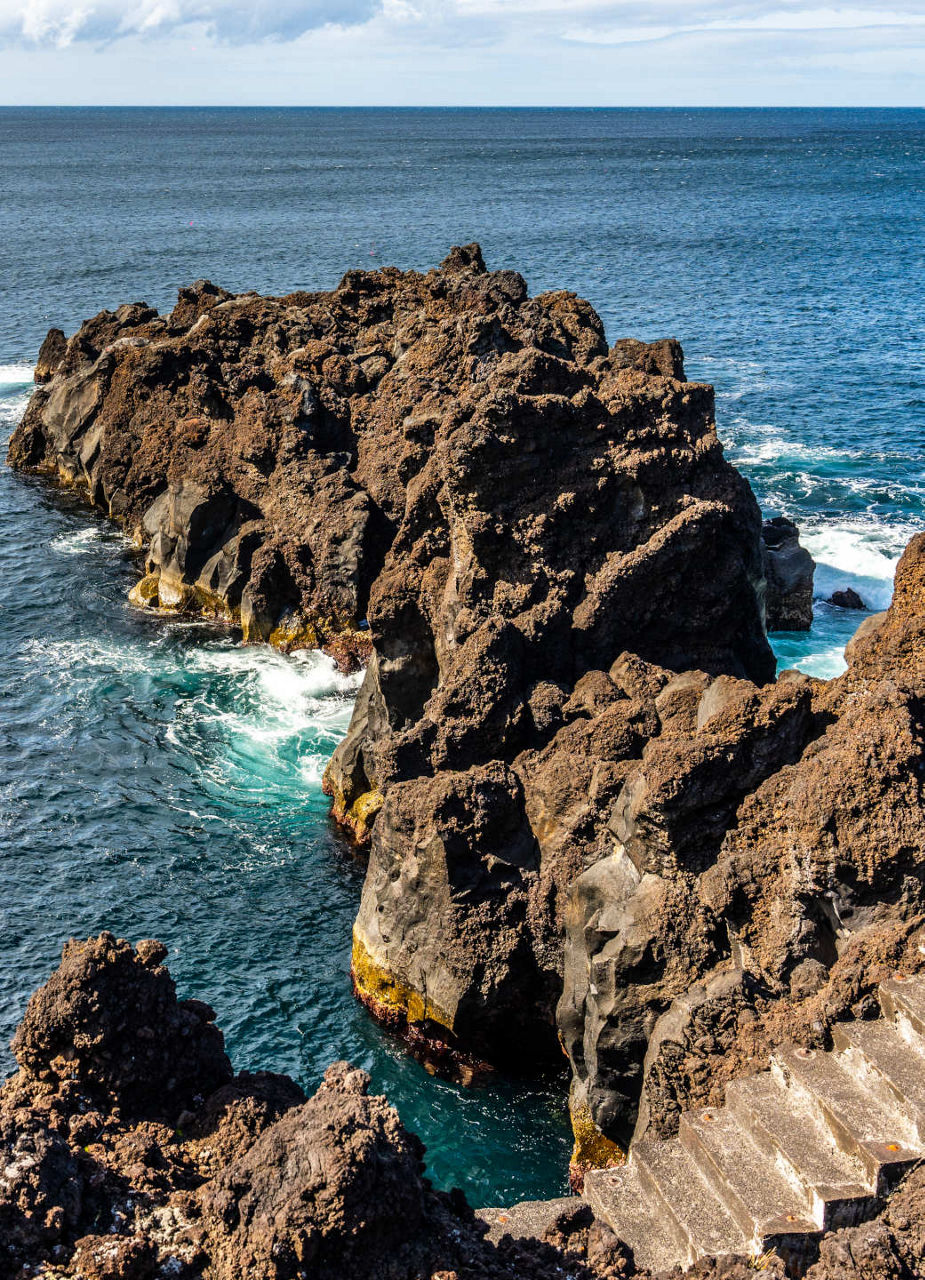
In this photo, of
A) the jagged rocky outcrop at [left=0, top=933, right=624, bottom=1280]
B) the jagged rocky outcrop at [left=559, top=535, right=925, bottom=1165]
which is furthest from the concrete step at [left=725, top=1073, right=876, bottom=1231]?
the jagged rocky outcrop at [left=0, top=933, right=624, bottom=1280]

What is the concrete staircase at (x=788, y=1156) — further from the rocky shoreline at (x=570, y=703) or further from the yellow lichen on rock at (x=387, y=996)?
the yellow lichen on rock at (x=387, y=996)

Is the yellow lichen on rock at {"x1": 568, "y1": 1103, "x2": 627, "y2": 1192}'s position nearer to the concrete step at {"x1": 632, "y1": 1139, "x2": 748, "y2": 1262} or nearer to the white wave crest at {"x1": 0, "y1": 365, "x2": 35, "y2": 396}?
the concrete step at {"x1": 632, "y1": 1139, "x2": 748, "y2": 1262}

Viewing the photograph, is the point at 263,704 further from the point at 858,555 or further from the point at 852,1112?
the point at 852,1112

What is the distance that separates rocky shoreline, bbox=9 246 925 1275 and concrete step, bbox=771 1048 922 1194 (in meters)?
0.81

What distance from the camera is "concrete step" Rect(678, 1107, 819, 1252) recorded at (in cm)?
1543

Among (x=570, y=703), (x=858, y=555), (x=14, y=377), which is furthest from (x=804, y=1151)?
(x=14, y=377)

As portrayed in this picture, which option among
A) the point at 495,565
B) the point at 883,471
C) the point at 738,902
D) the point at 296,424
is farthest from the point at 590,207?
the point at 738,902

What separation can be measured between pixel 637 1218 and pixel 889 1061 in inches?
167

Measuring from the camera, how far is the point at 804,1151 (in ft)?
53.2

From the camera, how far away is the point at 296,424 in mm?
51094

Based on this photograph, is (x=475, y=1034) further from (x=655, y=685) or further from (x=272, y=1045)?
(x=655, y=685)

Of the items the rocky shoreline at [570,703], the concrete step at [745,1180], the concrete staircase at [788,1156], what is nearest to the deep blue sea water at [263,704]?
the rocky shoreline at [570,703]

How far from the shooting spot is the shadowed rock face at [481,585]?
84.6 ft

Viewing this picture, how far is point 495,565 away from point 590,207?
544 ft
